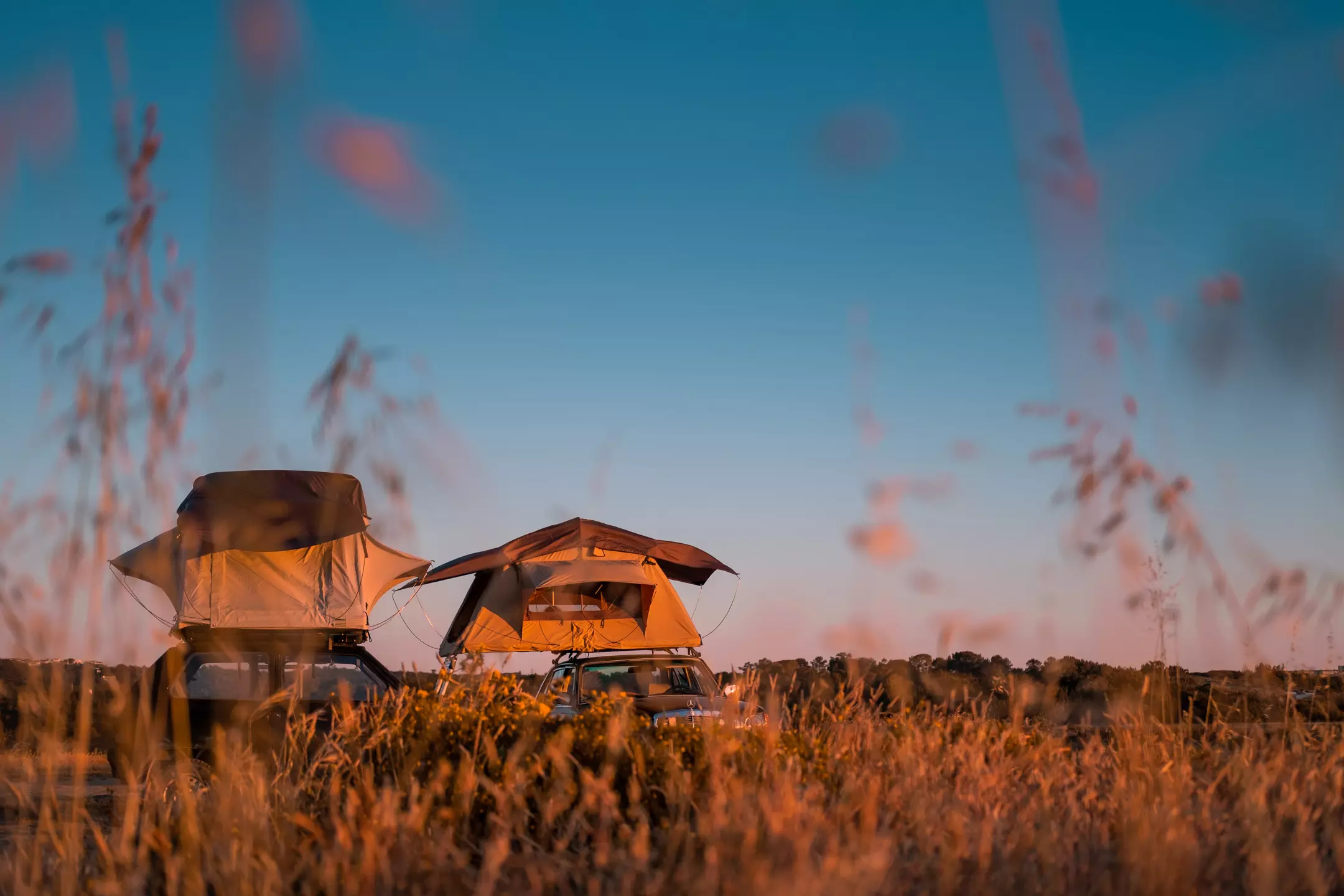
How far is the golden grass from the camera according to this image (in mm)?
3766

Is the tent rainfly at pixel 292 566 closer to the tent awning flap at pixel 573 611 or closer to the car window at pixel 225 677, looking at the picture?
the tent awning flap at pixel 573 611

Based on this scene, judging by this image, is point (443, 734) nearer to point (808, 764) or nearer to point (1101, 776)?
point (808, 764)

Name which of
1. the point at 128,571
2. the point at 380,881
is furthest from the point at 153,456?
the point at 380,881

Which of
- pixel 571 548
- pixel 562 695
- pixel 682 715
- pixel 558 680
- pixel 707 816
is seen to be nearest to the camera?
pixel 707 816

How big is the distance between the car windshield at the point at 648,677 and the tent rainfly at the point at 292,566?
269cm

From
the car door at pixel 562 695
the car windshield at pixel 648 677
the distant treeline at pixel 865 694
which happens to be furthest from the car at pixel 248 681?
the car windshield at pixel 648 677

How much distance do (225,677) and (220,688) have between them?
14 cm

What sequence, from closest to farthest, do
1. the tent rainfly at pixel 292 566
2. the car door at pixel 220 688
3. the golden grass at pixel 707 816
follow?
the golden grass at pixel 707 816 < the car door at pixel 220 688 < the tent rainfly at pixel 292 566

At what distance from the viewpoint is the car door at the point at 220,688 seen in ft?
31.4

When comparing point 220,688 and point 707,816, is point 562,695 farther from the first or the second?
point 707,816

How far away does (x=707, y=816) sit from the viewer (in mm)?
4105

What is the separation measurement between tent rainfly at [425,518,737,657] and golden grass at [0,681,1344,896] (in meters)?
10.0

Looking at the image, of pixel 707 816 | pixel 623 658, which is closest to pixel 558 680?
pixel 623 658

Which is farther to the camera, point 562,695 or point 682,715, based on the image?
point 562,695
